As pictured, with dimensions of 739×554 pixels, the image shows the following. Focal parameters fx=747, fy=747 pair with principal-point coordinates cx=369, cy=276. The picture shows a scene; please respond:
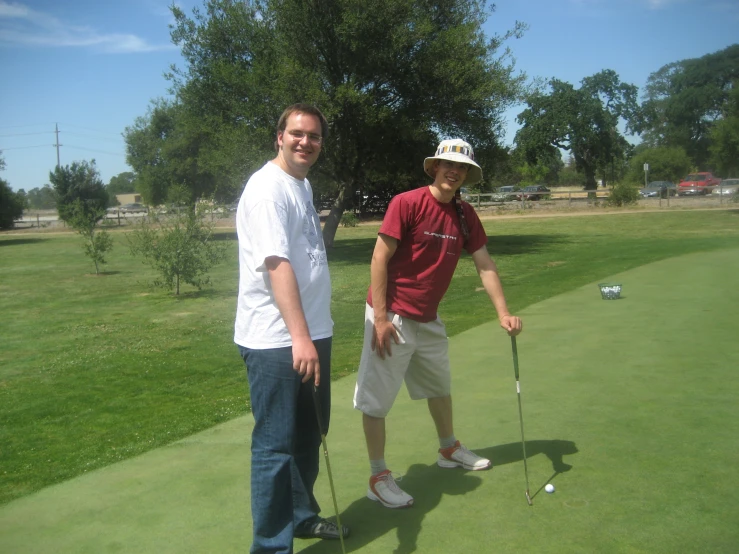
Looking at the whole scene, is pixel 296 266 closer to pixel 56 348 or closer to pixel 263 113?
pixel 56 348

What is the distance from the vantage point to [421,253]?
380 cm

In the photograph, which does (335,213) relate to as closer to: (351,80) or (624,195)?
(351,80)

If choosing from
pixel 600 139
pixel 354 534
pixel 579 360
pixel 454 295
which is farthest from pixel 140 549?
pixel 600 139

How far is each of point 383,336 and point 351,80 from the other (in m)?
19.5

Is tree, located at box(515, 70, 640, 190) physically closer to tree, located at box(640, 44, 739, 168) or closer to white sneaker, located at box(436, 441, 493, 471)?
tree, located at box(640, 44, 739, 168)

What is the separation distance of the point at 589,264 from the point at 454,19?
11.8 m

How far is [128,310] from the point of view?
1308 cm

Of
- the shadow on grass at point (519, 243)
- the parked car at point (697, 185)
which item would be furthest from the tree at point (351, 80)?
the parked car at point (697, 185)

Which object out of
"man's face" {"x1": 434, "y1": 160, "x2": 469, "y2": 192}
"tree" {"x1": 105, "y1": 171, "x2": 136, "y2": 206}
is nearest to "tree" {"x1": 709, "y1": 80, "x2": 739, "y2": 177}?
"man's face" {"x1": 434, "y1": 160, "x2": 469, "y2": 192}

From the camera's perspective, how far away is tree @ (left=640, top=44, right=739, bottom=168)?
65.8 meters

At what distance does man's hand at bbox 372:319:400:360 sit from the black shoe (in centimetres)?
87

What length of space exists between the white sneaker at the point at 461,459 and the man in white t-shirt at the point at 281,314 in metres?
1.15

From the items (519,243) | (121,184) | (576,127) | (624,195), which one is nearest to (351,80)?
(519,243)

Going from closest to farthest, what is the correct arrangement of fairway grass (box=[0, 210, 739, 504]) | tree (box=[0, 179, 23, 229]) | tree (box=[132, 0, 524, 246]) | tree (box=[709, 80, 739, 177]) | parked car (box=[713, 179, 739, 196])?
1. fairway grass (box=[0, 210, 739, 504])
2. tree (box=[132, 0, 524, 246])
3. tree (box=[709, 80, 739, 177])
4. parked car (box=[713, 179, 739, 196])
5. tree (box=[0, 179, 23, 229])
